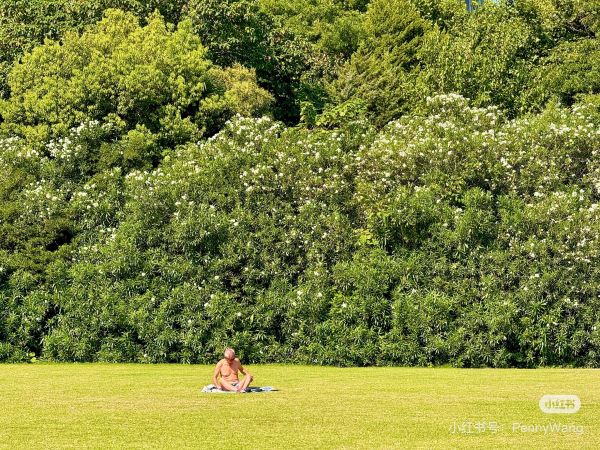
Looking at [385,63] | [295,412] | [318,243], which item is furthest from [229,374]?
[385,63]

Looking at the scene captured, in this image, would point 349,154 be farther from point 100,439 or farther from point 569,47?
point 569,47

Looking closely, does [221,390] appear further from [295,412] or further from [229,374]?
[295,412]

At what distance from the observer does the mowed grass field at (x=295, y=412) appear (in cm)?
1218

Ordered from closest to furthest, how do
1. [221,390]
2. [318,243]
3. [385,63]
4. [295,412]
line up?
[295,412]
[221,390]
[318,243]
[385,63]

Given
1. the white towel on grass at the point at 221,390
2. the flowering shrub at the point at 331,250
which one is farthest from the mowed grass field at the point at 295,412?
the flowering shrub at the point at 331,250

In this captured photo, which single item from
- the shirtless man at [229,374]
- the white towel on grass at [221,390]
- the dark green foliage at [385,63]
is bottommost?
the white towel on grass at [221,390]

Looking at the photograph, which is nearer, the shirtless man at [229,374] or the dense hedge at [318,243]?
the shirtless man at [229,374]

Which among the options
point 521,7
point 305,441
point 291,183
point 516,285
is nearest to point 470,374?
point 516,285

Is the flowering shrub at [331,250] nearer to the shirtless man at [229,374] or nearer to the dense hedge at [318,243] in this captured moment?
the dense hedge at [318,243]

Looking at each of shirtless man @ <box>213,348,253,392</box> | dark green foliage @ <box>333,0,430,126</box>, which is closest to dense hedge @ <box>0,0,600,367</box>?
shirtless man @ <box>213,348,253,392</box>

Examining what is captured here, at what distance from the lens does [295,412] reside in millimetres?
14898

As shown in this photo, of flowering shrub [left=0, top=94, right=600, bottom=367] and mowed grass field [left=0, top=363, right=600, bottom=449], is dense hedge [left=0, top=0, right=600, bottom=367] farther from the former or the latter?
mowed grass field [left=0, top=363, right=600, bottom=449]

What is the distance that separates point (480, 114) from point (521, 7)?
80.0 feet

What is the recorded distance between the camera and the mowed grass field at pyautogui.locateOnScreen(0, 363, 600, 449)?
12180 mm
